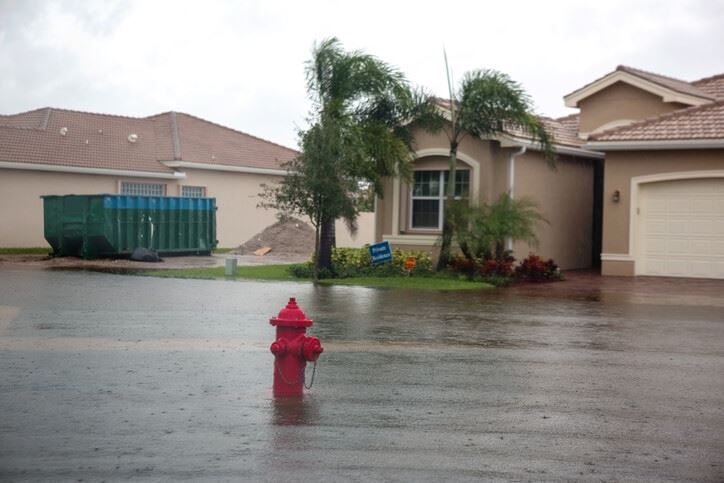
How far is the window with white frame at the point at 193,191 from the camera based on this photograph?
40.0 metres

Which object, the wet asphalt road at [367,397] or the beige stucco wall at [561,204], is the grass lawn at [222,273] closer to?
the beige stucco wall at [561,204]

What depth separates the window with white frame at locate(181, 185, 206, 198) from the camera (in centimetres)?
3997

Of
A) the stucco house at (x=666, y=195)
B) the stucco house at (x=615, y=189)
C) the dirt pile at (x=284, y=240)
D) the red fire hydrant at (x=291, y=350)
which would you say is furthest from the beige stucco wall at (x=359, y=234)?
the red fire hydrant at (x=291, y=350)

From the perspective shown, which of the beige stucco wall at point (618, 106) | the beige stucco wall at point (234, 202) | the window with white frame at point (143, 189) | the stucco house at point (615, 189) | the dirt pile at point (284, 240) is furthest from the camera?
the beige stucco wall at point (234, 202)

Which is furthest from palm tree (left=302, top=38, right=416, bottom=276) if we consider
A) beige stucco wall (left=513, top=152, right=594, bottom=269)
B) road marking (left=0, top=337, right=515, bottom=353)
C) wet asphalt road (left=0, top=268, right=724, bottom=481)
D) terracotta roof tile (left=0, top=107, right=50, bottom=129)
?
terracotta roof tile (left=0, top=107, right=50, bottom=129)

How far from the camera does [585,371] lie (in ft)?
36.1

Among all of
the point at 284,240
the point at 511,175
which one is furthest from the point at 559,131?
the point at 284,240

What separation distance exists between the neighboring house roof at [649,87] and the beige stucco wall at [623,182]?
4911mm

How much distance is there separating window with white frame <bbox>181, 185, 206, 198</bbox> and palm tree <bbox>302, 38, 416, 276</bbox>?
15563 mm

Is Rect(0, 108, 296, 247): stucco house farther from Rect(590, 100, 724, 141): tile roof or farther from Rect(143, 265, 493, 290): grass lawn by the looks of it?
Rect(590, 100, 724, 141): tile roof

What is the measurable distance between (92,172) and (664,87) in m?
19.5

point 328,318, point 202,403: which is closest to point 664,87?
point 328,318

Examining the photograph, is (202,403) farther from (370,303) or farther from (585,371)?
(370,303)

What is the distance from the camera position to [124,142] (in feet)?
132
